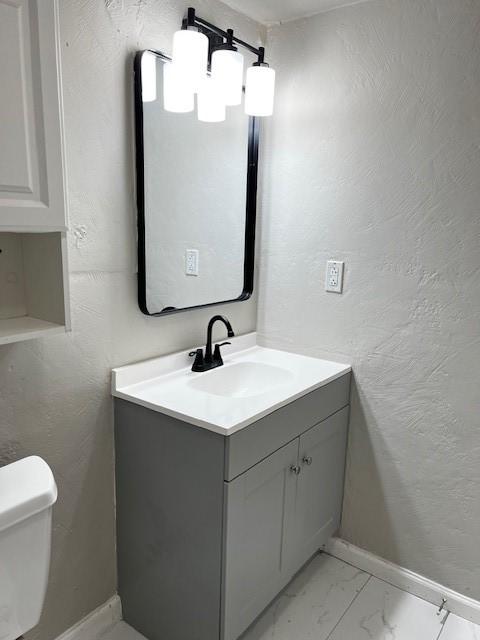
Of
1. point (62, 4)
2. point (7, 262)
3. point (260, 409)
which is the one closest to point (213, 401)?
point (260, 409)

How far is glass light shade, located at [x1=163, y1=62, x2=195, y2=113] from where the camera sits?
1.53 meters

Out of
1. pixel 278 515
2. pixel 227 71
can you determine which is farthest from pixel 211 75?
pixel 278 515

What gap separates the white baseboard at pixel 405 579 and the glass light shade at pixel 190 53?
1885mm

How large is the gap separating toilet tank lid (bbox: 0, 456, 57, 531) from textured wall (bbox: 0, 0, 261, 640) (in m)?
0.12

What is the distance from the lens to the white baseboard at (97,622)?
1.54 m

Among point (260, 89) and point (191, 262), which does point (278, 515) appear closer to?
point (191, 262)

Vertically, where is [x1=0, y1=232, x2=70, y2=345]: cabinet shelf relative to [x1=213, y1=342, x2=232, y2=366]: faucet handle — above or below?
above

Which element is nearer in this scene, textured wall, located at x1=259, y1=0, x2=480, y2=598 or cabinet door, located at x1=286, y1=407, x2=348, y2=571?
textured wall, located at x1=259, y1=0, x2=480, y2=598

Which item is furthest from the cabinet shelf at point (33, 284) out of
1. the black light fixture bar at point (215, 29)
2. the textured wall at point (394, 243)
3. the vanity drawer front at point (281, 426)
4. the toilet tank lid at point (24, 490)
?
the textured wall at point (394, 243)

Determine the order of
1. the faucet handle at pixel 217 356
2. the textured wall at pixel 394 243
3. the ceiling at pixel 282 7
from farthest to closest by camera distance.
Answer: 1. the faucet handle at pixel 217 356
2. the ceiling at pixel 282 7
3. the textured wall at pixel 394 243

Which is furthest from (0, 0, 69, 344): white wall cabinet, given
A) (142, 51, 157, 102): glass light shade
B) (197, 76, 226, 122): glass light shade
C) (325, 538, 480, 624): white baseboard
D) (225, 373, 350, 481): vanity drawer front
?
(325, 538, 480, 624): white baseboard

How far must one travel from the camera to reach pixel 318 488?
5.86ft

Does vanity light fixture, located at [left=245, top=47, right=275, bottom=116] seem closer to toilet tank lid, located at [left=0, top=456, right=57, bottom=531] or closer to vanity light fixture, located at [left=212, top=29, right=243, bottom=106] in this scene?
vanity light fixture, located at [left=212, top=29, right=243, bottom=106]

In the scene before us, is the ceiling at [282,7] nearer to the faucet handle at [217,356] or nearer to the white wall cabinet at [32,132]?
the white wall cabinet at [32,132]
